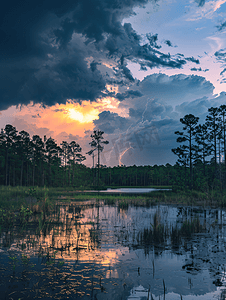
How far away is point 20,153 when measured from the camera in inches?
2648

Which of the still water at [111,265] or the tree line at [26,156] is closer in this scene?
the still water at [111,265]

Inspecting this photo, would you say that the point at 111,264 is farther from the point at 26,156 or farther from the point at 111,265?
the point at 26,156

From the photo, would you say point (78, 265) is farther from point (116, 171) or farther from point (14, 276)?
point (116, 171)

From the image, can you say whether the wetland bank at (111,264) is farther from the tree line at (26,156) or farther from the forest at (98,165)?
the tree line at (26,156)

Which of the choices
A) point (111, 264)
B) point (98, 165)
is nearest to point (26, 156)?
point (98, 165)

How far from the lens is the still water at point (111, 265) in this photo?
16.7 ft

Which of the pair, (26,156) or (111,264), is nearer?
(111,264)

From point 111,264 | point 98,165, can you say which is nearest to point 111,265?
point 111,264

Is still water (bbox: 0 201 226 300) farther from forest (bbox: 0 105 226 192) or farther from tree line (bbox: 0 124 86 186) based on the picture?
tree line (bbox: 0 124 86 186)

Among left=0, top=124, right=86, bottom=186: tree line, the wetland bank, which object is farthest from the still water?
left=0, top=124, right=86, bottom=186: tree line

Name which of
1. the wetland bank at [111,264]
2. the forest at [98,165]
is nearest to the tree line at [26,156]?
the forest at [98,165]

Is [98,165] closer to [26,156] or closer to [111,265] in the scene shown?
[26,156]

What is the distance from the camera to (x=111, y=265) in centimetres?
673

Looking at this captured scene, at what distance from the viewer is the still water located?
5090 millimetres
